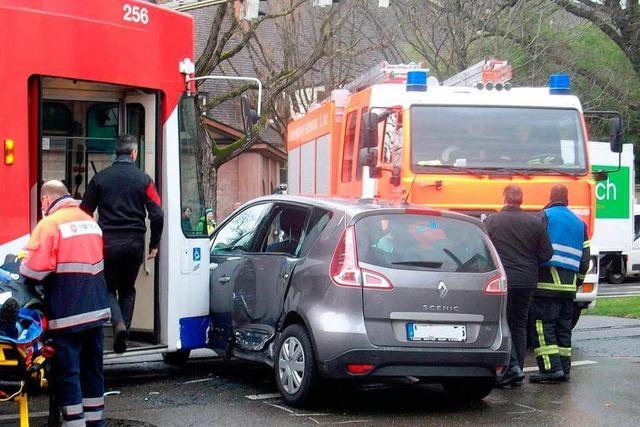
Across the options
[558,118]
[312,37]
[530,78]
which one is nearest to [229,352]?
[558,118]

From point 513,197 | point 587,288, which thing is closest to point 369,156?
point 513,197

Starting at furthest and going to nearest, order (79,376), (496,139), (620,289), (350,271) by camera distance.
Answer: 1. (620,289)
2. (496,139)
3. (350,271)
4. (79,376)

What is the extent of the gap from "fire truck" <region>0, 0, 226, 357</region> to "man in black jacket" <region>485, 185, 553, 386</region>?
270 centimetres

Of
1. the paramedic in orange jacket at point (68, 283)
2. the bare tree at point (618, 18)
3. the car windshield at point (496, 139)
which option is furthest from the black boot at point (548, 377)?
the bare tree at point (618, 18)

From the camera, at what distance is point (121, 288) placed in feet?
29.8

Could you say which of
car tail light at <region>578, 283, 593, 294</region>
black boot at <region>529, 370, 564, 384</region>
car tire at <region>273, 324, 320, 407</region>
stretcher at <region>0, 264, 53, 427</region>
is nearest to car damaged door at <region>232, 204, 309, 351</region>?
car tire at <region>273, 324, 320, 407</region>

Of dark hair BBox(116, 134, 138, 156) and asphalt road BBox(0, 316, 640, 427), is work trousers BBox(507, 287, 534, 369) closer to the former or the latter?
asphalt road BBox(0, 316, 640, 427)

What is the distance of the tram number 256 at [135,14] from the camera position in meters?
9.00

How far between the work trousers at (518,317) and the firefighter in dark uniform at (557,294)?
0.67 ft

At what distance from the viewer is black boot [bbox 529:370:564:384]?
984 cm

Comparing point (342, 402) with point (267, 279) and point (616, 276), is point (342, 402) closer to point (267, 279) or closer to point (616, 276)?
point (267, 279)

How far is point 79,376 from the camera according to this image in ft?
23.2

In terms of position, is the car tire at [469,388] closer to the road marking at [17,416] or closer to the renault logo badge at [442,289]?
the renault logo badge at [442,289]

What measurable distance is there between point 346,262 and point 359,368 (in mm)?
796
